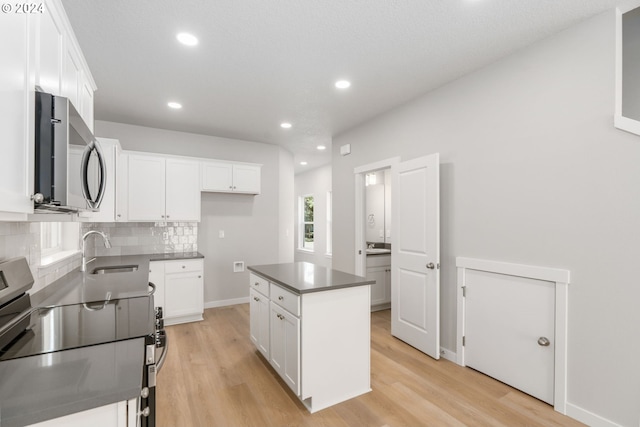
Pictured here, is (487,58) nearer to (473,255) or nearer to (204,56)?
(473,255)

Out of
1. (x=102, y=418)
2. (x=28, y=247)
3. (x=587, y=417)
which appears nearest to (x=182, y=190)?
(x=28, y=247)

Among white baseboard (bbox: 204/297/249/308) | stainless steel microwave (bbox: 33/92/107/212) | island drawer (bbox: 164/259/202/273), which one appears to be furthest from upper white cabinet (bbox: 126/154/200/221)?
stainless steel microwave (bbox: 33/92/107/212)

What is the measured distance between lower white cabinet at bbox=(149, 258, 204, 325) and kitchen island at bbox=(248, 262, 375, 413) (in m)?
1.90

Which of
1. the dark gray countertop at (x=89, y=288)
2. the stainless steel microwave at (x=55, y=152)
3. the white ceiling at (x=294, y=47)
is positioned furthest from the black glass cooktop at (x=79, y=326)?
the white ceiling at (x=294, y=47)

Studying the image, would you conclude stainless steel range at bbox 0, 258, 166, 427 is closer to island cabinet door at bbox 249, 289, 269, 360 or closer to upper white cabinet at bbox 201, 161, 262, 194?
island cabinet door at bbox 249, 289, 269, 360

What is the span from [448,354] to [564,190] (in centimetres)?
179

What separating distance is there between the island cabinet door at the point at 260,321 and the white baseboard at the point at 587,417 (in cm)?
227

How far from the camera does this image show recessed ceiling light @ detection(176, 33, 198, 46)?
222cm

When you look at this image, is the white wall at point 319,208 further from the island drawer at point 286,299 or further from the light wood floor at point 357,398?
the island drawer at point 286,299

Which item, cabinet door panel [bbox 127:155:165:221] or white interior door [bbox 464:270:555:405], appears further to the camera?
cabinet door panel [bbox 127:155:165:221]

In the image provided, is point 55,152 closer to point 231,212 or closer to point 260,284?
point 260,284

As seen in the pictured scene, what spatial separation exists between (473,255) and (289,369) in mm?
1861

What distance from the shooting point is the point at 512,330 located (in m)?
2.47

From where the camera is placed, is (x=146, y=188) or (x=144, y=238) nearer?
(x=146, y=188)
